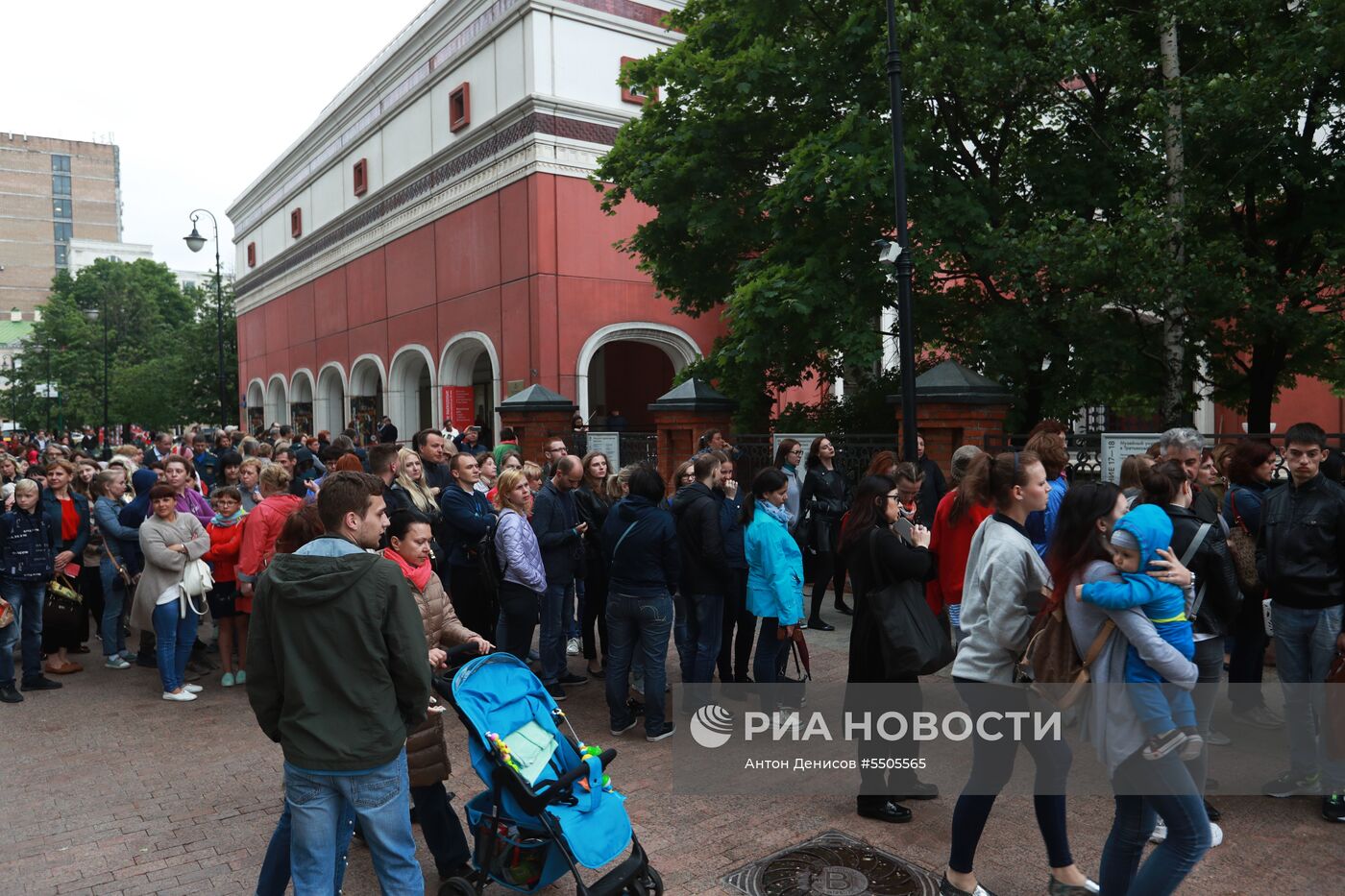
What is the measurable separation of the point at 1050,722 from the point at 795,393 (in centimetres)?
2241

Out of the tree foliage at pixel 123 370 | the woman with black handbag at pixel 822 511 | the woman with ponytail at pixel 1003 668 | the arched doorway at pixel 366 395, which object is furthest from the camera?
Result: the tree foliage at pixel 123 370

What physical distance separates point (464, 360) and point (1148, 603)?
25838mm

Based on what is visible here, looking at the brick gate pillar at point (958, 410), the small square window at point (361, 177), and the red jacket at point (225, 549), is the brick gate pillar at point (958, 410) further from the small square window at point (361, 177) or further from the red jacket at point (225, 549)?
the small square window at point (361, 177)

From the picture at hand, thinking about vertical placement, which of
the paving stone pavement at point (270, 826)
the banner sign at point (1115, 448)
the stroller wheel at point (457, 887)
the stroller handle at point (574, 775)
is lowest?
the paving stone pavement at point (270, 826)

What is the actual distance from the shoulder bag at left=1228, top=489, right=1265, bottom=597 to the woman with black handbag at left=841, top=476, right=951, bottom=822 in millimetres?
2057

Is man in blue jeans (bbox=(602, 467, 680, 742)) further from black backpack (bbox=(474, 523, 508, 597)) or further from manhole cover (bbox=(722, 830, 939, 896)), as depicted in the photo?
manhole cover (bbox=(722, 830, 939, 896))

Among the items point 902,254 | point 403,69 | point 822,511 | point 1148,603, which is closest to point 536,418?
point 902,254

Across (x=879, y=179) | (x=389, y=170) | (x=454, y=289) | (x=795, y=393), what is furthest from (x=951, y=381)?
(x=389, y=170)

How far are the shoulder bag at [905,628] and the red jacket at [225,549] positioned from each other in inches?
211

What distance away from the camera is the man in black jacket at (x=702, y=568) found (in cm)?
632

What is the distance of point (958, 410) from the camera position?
1078cm

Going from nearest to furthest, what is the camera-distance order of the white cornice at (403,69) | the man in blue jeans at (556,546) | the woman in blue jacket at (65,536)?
the man in blue jeans at (556,546) < the woman in blue jacket at (65,536) < the white cornice at (403,69)

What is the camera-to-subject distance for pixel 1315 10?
34.2 ft

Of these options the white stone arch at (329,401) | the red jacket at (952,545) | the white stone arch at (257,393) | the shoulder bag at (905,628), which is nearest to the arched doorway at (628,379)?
the white stone arch at (329,401)
